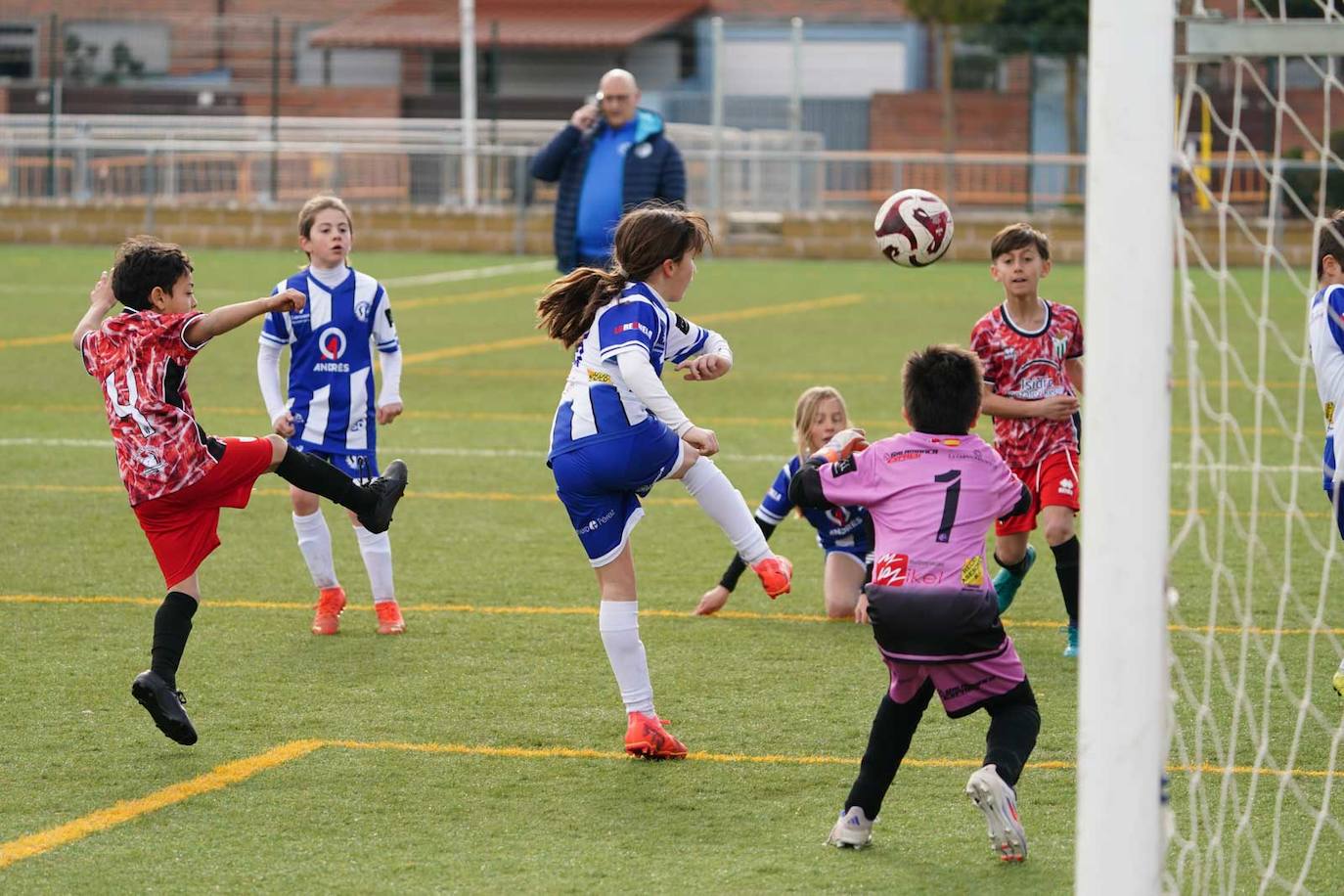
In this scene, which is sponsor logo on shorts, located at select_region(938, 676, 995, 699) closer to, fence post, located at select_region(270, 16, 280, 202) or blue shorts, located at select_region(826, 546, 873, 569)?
blue shorts, located at select_region(826, 546, 873, 569)

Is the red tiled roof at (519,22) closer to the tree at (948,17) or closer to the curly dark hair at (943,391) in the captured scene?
the tree at (948,17)

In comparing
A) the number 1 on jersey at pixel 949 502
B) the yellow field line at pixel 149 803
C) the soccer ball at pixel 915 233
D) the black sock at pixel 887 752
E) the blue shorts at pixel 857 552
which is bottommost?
the yellow field line at pixel 149 803

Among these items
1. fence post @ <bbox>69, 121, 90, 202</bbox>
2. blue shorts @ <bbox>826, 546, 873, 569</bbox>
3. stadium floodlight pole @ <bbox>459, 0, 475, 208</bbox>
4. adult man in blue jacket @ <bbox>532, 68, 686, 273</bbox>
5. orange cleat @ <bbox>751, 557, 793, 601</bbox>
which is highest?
stadium floodlight pole @ <bbox>459, 0, 475, 208</bbox>

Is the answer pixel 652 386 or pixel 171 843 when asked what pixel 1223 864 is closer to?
pixel 652 386

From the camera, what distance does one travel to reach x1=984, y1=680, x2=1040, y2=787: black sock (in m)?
4.38

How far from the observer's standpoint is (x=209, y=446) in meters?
5.54

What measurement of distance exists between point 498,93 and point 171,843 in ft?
115

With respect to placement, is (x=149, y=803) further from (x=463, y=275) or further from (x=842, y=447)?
(x=463, y=275)

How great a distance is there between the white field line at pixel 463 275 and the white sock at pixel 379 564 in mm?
14273

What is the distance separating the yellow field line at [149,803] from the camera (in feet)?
14.6

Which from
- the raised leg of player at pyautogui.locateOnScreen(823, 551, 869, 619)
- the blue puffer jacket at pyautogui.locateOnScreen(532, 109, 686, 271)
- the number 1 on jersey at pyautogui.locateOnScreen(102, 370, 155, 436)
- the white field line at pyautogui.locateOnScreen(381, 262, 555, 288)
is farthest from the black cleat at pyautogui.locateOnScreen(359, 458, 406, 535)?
the white field line at pyautogui.locateOnScreen(381, 262, 555, 288)

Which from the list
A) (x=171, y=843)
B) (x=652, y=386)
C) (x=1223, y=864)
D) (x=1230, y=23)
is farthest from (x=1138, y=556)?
(x=171, y=843)

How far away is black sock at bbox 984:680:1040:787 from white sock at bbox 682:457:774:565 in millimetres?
939

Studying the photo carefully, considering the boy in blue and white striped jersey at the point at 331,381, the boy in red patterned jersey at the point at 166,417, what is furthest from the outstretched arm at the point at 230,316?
the boy in blue and white striped jersey at the point at 331,381
